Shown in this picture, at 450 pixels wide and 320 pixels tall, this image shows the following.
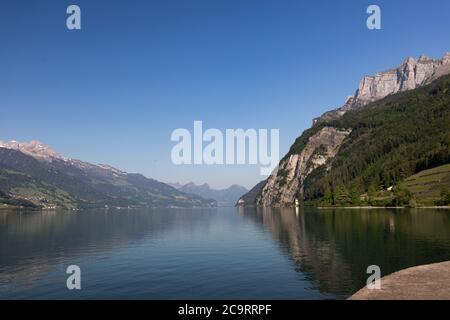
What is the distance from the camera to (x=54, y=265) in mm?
71062

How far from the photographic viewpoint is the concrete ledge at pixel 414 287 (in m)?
31.3

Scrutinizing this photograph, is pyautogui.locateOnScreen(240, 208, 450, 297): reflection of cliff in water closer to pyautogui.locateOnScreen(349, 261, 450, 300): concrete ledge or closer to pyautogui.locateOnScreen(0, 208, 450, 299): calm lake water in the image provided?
pyautogui.locateOnScreen(0, 208, 450, 299): calm lake water

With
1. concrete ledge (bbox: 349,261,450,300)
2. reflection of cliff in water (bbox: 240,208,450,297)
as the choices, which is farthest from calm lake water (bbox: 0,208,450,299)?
concrete ledge (bbox: 349,261,450,300)

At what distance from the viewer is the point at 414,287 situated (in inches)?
1368

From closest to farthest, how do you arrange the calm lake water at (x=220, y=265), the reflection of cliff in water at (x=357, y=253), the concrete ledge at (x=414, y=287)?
the concrete ledge at (x=414, y=287) → the calm lake water at (x=220, y=265) → the reflection of cliff in water at (x=357, y=253)

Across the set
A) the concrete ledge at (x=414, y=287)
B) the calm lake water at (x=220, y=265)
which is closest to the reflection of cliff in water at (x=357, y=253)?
the calm lake water at (x=220, y=265)

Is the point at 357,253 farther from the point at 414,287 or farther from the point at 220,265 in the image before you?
the point at 414,287

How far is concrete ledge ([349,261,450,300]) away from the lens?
31.3 m

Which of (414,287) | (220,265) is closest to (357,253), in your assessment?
(220,265)

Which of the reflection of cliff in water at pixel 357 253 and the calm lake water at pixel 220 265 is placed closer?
the calm lake water at pixel 220 265

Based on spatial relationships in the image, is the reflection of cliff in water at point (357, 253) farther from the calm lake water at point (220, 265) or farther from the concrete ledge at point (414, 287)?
the concrete ledge at point (414, 287)

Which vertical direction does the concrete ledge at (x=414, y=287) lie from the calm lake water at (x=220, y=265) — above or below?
above
